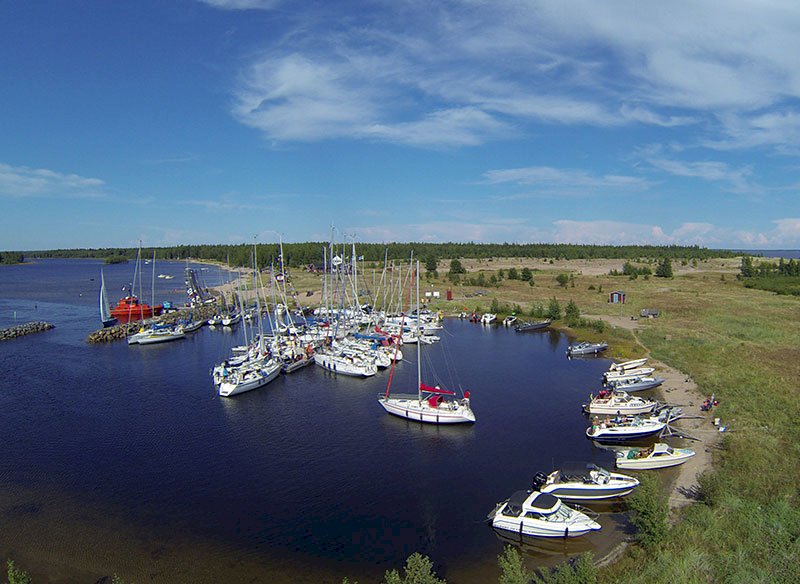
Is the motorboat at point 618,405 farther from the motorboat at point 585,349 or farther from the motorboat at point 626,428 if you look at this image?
the motorboat at point 585,349

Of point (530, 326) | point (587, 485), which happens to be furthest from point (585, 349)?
point (587, 485)

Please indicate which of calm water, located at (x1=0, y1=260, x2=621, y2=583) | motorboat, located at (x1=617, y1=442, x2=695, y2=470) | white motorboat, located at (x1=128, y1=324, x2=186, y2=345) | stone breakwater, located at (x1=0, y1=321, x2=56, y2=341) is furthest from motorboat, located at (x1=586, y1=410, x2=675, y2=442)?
stone breakwater, located at (x1=0, y1=321, x2=56, y2=341)

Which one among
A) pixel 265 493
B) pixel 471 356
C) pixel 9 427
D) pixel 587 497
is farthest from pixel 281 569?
pixel 471 356

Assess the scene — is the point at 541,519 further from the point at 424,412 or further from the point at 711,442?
the point at 711,442

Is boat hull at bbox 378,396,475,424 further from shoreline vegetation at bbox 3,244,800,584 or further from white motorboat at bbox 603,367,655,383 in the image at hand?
white motorboat at bbox 603,367,655,383

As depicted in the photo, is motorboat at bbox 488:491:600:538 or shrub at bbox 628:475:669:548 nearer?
shrub at bbox 628:475:669:548

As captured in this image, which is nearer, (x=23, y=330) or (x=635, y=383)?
(x=635, y=383)
